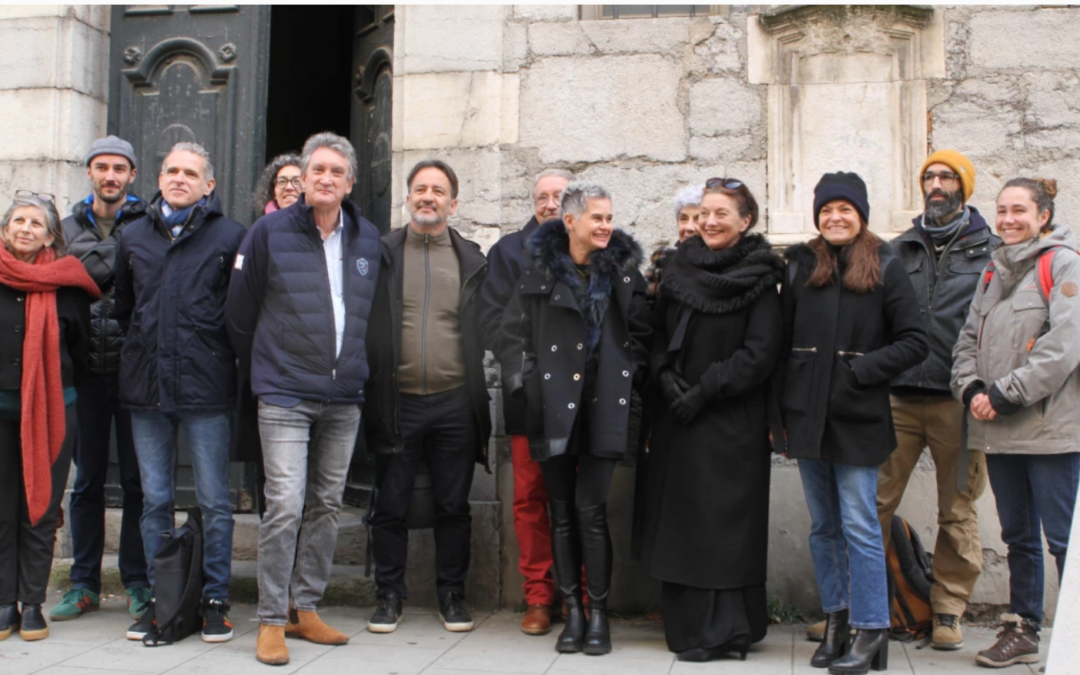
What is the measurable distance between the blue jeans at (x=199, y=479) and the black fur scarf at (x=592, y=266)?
1.53 metres

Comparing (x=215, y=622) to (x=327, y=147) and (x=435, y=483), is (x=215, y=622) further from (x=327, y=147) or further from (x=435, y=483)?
(x=327, y=147)

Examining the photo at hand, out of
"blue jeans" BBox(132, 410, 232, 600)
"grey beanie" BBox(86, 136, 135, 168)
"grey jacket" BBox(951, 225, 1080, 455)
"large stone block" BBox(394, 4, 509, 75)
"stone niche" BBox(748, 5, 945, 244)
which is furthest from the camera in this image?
"large stone block" BBox(394, 4, 509, 75)

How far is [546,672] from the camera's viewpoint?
163 inches

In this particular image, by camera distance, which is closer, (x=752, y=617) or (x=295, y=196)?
(x=752, y=617)

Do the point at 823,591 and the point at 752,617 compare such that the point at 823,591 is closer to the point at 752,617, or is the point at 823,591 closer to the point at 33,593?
the point at 752,617

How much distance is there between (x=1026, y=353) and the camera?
412cm

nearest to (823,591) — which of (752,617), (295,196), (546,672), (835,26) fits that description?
(752,617)

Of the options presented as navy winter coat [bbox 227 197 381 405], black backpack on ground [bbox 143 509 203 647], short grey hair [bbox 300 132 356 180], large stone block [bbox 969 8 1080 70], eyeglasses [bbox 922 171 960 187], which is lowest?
black backpack on ground [bbox 143 509 203 647]

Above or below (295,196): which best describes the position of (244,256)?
below

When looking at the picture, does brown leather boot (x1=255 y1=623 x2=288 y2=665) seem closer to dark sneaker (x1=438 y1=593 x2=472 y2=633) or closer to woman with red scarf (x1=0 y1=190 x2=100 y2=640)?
dark sneaker (x1=438 y1=593 x2=472 y2=633)

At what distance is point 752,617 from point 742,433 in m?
0.75

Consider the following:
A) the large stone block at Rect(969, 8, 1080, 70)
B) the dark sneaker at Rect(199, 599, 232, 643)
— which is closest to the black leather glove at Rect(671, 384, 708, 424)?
the dark sneaker at Rect(199, 599, 232, 643)

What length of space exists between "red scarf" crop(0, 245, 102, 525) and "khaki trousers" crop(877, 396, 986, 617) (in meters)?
3.53

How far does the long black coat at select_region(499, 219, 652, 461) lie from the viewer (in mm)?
4422
